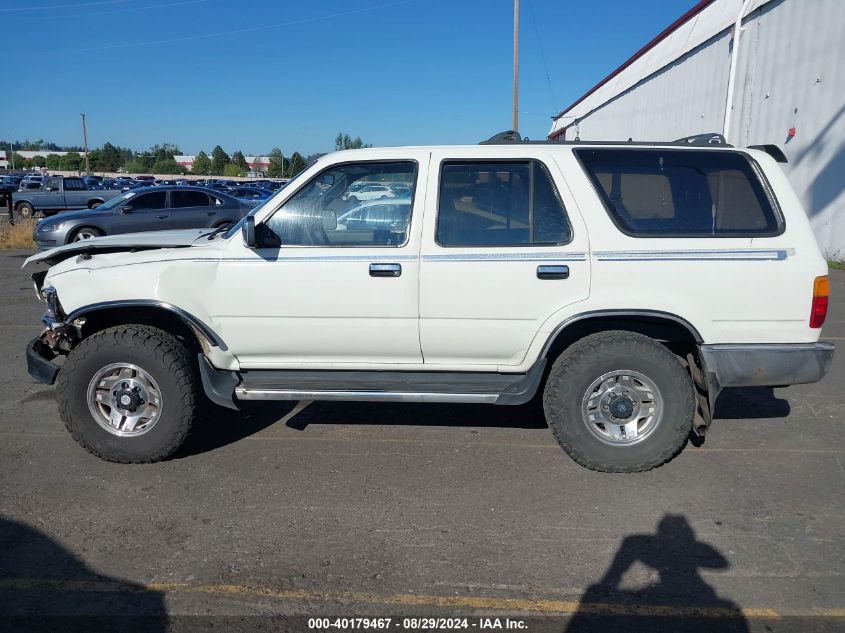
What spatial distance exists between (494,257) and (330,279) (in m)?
1.03

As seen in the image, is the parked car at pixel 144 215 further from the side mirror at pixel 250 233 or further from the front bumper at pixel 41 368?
the side mirror at pixel 250 233

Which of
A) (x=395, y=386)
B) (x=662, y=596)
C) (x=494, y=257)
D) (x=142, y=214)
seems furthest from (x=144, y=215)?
(x=662, y=596)

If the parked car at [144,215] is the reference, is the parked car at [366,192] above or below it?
above

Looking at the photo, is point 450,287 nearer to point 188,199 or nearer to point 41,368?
point 41,368

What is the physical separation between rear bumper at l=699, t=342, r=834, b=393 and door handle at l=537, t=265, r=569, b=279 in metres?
0.97

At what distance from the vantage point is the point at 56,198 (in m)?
26.1

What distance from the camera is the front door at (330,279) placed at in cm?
419

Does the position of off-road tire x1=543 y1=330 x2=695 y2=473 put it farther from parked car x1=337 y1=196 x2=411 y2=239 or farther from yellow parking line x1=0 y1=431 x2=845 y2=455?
parked car x1=337 y1=196 x2=411 y2=239

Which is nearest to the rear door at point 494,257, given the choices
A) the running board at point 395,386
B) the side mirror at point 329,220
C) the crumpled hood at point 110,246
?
the running board at point 395,386

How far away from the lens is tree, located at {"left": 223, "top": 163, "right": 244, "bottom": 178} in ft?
322

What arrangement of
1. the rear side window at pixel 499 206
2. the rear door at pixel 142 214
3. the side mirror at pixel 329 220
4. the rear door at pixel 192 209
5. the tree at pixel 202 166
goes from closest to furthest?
the rear side window at pixel 499 206 < the side mirror at pixel 329 220 < the rear door at pixel 142 214 < the rear door at pixel 192 209 < the tree at pixel 202 166

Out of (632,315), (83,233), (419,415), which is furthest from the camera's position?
(83,233)

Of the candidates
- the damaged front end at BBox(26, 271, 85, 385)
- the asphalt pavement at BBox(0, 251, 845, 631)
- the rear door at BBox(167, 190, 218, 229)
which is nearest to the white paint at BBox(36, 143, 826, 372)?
the damaged front end at BBox(26, 271, 85, 385)

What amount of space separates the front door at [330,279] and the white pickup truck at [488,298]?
13mm
